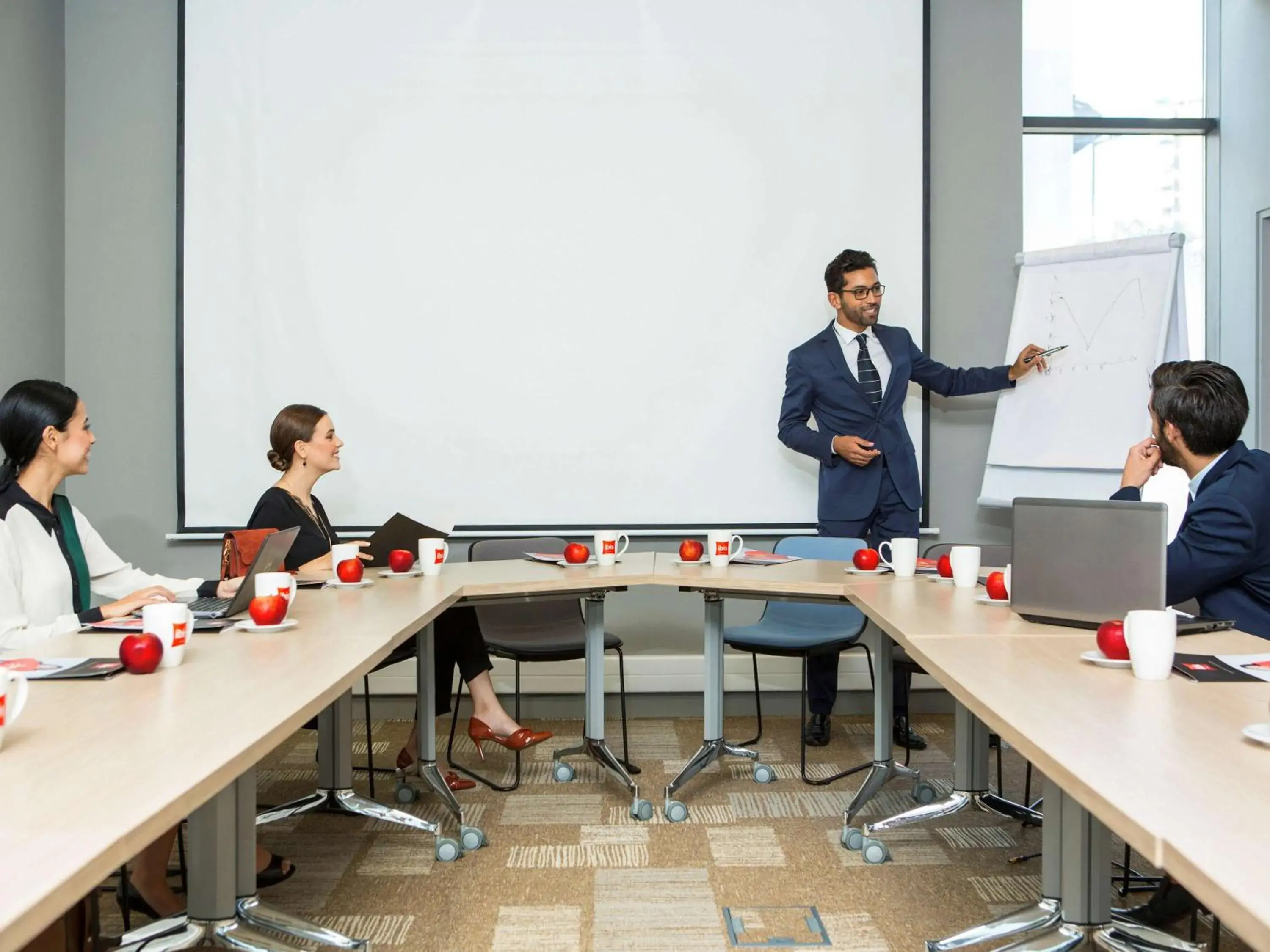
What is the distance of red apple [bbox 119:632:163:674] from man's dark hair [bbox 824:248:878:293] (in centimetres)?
325

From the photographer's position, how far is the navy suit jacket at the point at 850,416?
4449mm

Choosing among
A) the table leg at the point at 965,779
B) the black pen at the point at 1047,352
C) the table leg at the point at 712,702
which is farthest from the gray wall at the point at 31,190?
the black pen at the point at 1047,352

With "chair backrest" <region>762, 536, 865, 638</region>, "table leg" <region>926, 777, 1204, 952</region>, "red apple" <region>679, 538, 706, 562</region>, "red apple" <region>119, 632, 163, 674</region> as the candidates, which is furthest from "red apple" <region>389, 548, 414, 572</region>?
"table leg" <region>926, 777, 1204, 952</region>

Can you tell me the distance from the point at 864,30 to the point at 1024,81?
916 millimetres

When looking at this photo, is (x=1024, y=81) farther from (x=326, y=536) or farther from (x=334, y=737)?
(x=334, y=737)

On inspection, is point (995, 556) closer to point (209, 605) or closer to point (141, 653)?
point (209, 605)

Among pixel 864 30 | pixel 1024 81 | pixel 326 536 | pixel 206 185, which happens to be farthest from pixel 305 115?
pixel 1024 81

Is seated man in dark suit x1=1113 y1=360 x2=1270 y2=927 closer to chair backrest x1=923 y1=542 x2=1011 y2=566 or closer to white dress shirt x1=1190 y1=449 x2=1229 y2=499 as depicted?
white dress shirt x1=1190 y1=449 x2=1229 y2=499

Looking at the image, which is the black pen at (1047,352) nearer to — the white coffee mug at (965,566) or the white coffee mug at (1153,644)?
the white coffee mug at (965,566)

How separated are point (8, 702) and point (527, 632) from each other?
103 inches

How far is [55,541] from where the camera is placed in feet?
9.27

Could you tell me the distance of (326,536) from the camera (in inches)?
147

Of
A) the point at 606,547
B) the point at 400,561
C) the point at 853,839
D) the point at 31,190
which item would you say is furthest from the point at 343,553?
the point at 31,190

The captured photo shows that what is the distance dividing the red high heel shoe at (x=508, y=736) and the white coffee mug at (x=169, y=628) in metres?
1.94
